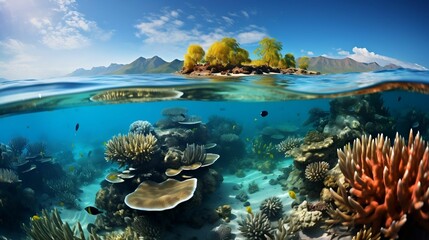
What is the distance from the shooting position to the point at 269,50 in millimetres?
15125

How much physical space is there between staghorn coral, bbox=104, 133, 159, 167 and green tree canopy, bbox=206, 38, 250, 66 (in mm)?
5752

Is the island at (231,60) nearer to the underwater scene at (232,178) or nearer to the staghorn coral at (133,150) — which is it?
the underwater scene at (232,178)

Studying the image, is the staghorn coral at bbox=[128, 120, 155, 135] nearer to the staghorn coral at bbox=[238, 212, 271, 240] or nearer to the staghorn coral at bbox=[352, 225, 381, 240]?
the staghorn coral at bbox=[238, 212, 271, 240]

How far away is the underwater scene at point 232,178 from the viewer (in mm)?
4715

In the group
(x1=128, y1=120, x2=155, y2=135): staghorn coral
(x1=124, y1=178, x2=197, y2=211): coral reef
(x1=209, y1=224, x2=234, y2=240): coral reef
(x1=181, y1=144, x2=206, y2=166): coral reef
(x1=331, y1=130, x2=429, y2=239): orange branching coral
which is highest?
(x1=331, y1=130, x2=429, y2=239): orange branching coral

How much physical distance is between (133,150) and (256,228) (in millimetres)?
Answer: 4867

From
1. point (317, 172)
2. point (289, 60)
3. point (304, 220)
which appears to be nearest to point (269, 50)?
point (289, 60)

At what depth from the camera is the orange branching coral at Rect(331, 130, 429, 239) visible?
4.19m

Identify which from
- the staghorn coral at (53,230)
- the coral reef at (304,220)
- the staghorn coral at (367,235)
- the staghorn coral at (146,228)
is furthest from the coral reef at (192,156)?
the staghorn coral at (367,235)

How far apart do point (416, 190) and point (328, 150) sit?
16.1 feet

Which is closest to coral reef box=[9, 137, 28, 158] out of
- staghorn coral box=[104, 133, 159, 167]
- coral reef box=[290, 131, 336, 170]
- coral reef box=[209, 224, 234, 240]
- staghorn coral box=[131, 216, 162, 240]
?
staghorn coral box=[104, 133, 159, 167]

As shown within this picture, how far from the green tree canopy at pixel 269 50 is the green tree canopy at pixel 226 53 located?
161cm

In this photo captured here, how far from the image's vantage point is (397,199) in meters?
4.36

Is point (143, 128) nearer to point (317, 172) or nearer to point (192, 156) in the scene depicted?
A: point (192, 156)
